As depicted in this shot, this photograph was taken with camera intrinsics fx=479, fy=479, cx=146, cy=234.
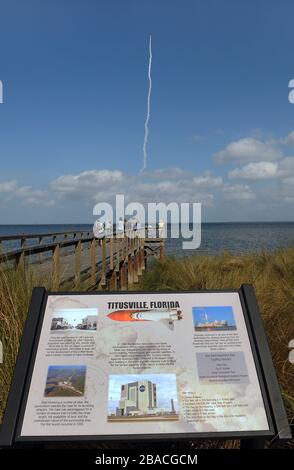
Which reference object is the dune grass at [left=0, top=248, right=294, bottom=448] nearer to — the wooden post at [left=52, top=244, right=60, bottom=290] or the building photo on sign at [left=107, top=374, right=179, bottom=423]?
the wooden post at [left=52, top=244, right=60, bottom=290]

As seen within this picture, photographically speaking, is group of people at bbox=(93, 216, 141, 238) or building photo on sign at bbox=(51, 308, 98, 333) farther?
group of people at bbox=(93, 216, 141, 238)

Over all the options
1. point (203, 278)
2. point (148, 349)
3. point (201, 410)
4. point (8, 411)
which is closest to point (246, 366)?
point (201, 410)

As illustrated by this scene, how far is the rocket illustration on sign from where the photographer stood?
2996 mm

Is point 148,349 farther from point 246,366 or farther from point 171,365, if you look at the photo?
point 246,366

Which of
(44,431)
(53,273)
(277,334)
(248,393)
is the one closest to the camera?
(44,431)

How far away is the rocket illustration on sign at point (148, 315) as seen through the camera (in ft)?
9.83

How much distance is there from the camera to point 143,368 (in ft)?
8.98

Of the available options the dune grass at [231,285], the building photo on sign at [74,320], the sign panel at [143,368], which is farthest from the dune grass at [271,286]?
the building photo on sign at [74,320]

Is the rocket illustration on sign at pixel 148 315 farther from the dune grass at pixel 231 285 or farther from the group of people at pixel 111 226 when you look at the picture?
the group of people at pixel 111 226

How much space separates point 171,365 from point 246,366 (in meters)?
0.44

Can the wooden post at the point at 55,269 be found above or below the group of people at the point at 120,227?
below

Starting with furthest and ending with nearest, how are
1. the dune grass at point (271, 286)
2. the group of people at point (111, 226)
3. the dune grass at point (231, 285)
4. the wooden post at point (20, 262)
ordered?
the group of people at point (111, 226) → the wooden post at point (20, 262) → the dune grass at point (271, 286) → the dune grass at point (231, 285)

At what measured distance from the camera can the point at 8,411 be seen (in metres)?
2.54

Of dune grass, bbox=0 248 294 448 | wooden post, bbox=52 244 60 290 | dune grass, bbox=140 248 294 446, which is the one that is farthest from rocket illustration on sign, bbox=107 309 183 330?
wooden post, bbox=52 244 60 290
